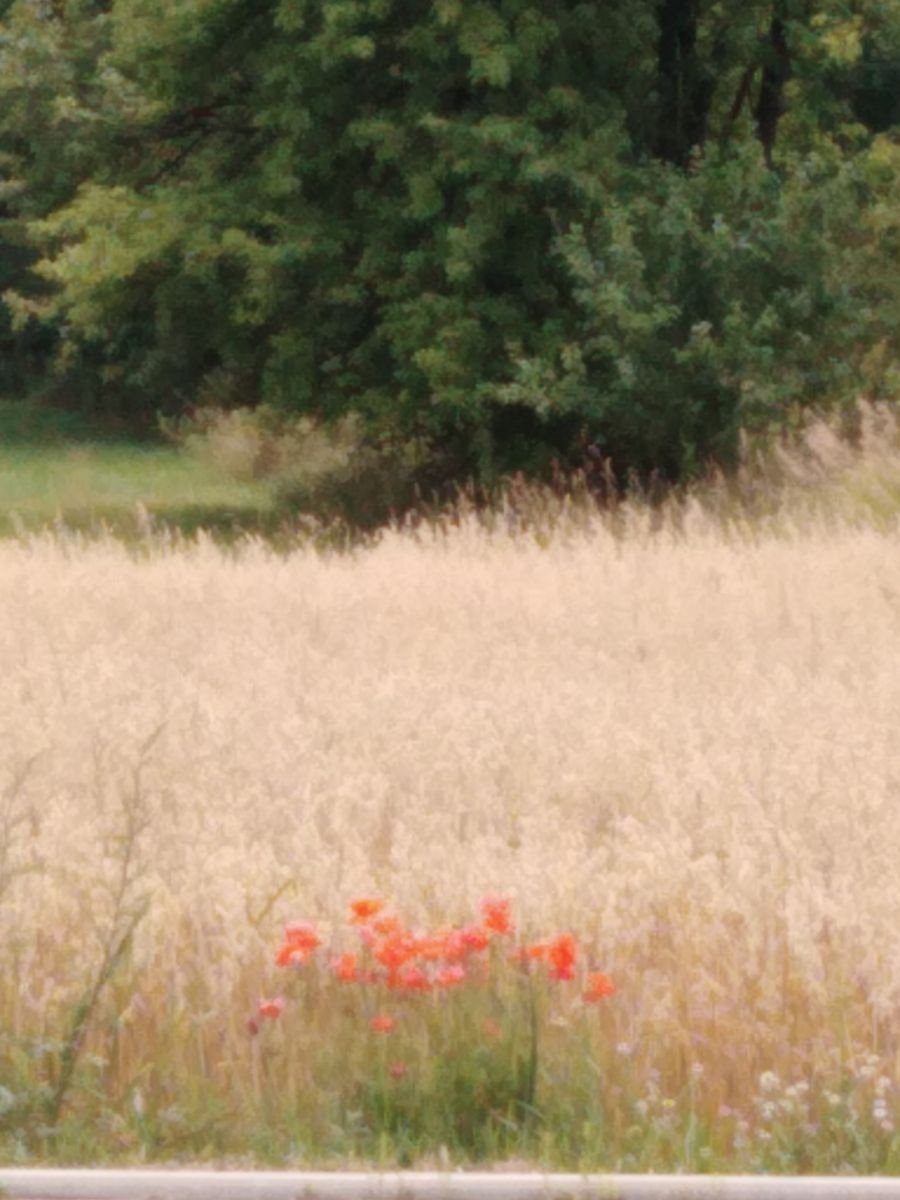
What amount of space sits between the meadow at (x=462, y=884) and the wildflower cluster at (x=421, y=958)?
0.07 feet

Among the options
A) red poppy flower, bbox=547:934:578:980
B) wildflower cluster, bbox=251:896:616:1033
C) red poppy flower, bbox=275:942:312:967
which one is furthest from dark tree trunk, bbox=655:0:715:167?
red poppy flower, bbox=547:934:578:980

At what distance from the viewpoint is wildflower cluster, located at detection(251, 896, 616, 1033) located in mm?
5152

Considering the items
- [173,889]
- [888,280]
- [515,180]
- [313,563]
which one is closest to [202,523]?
[515,180]

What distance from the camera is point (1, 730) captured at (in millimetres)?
9266

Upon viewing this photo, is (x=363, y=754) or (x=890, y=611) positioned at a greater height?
(x=363, y=754)

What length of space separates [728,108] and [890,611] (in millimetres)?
17644

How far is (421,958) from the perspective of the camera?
18.1 feet

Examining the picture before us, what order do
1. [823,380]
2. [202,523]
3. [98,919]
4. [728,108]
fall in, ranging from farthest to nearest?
[728,108], [202,523], [823,380], [98,919]

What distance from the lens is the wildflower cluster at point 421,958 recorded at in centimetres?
515

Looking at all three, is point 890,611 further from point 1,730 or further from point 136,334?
point 136,334

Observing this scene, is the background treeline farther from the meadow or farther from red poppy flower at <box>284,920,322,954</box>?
red poppy flower at <box>284,920,322,954</box>

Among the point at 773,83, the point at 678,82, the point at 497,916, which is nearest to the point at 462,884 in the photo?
the point at 497,916

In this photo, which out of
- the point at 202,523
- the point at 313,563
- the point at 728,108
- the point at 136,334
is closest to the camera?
the point at 313,563

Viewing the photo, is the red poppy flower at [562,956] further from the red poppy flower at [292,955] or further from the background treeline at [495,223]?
the background treeline at [495,223]
